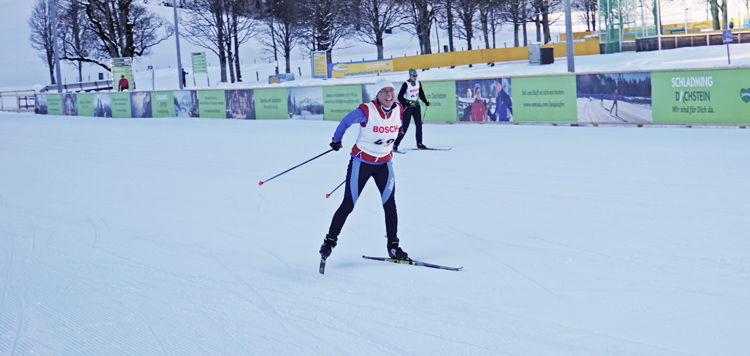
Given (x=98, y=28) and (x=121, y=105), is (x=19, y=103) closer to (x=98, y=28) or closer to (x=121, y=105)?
(x=121, y=105)

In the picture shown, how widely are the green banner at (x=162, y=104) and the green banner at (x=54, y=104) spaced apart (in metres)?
7.69

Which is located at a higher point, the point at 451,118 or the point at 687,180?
the point at 451,118

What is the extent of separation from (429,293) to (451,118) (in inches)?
584

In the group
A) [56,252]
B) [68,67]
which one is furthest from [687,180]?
[68,67]

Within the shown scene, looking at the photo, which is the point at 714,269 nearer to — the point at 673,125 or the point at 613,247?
the point at 613,247

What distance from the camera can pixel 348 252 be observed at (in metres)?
6.49

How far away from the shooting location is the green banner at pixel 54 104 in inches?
1363

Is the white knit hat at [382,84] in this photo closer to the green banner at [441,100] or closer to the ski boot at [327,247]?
the ski boot at [327,247]

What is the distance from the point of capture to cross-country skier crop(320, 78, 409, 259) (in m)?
5.76

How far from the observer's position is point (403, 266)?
19.4 feet

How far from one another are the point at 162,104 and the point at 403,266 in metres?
25.2

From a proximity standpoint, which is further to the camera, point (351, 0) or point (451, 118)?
point (351, 0)

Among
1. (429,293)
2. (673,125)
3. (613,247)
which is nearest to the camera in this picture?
(429,293)

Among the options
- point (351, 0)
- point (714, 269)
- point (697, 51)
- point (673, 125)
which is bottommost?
point (714, 269)
